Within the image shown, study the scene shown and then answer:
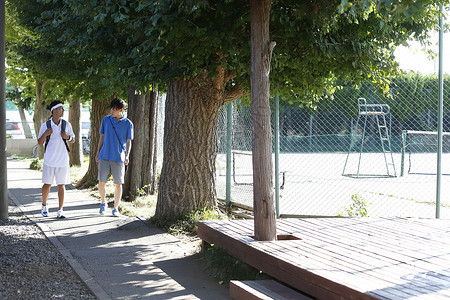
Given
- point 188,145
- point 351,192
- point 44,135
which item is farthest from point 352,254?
point 351,192

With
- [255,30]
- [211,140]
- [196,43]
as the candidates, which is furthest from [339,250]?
[211,140]

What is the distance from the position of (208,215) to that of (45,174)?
287 centimetres

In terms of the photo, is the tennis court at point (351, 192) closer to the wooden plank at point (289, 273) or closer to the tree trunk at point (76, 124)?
the wooden plank at point (289, 273)

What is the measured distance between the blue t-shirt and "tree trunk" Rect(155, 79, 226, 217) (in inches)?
44.1

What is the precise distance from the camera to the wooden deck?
408 centimetres

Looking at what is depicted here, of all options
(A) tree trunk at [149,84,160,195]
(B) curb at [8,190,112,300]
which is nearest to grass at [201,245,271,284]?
(B) curb at [8,190,112,300]

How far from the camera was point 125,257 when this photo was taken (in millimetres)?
6875

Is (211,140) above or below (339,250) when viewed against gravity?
above

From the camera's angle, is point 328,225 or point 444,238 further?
point 328,225

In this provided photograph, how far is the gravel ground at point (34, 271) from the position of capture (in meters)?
5.37

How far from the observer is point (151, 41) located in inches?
262

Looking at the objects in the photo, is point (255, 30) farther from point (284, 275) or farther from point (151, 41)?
point (284, 275)

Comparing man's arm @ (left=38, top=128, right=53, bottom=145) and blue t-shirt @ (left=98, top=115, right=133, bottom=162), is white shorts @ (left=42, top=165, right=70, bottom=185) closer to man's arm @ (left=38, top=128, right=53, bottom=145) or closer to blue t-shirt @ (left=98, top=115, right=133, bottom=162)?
man's arm @ (left=38, top=128, right=53, bottom=145)

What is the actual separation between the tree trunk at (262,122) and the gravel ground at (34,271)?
1873 mm
